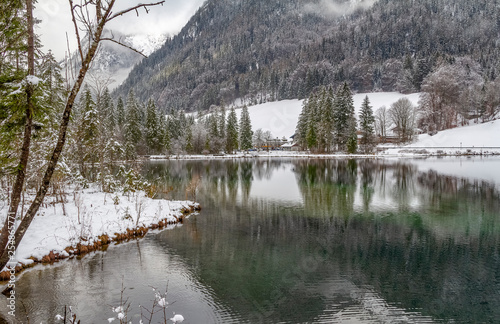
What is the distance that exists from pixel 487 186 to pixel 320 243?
21.0 meters

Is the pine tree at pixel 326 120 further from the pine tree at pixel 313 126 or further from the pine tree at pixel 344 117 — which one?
the pine tree at pixel 344 117

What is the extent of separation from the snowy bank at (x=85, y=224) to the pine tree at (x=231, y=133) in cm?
6533

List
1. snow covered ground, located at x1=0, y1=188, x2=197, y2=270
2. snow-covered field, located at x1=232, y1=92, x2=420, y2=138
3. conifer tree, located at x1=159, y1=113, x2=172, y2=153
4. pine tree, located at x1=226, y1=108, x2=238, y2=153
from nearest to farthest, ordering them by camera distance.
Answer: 1. snow covered ground, located at x1=0, y1=188, x2=197, y2=270
2. conifer tree, located at x1=159, y1=113, x2=172, y2=153
3. pine tree, located at x1=226, y1=108, x2=238, y2=153
4. snow-covered field, located at x1=232, y1=92, x2=420, y2=138

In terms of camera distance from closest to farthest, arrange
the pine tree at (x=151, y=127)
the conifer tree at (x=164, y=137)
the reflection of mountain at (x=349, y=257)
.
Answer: the reflection of mountain at (x=349, y=257) < the pine tree at (x=151, y=127) < the conifer tree at (x=164, y=137)

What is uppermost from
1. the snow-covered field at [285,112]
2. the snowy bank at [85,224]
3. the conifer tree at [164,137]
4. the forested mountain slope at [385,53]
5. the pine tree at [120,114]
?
the forested mountain slope at [385,53]

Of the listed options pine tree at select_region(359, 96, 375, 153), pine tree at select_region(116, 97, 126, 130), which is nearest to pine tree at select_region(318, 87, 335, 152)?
pine tree at select_region(359, 96, 375, 153)

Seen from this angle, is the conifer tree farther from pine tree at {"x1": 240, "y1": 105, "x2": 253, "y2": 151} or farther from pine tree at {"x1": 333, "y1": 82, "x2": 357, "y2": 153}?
pine tree at {"x1": 333, "y1": 82, "x2": 357, "y2": 153}

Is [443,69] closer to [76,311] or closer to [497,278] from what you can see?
[497,278]

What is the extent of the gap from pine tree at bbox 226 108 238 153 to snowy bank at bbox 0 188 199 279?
65.3 metres

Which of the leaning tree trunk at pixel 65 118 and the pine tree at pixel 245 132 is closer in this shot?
the leaning tree trunk at pixel 65 118

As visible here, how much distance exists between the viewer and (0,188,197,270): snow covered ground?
10859 mm

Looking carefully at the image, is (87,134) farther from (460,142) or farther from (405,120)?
(460,142)

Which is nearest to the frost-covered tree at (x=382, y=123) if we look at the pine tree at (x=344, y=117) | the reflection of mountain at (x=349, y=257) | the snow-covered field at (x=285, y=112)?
the snow-covered field at (x=285, y=112)

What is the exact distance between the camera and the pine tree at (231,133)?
82.9 metres
